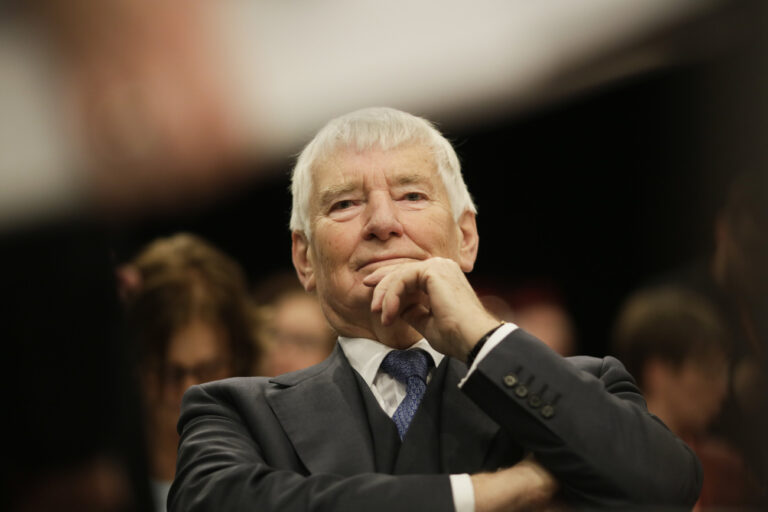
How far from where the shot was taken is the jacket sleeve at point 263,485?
4.58ft

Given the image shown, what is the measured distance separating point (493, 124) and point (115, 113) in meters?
0.99

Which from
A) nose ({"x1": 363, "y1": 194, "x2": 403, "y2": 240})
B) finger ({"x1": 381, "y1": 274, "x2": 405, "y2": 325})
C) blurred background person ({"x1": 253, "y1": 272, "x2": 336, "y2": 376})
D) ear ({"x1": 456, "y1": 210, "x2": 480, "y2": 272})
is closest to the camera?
finger ({"x1": 381, "y1": 274, "x2": 405, "y2": 325})

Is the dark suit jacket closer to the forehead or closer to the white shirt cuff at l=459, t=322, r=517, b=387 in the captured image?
the white shirt cuff at l=459, t=322, r=517, b=387

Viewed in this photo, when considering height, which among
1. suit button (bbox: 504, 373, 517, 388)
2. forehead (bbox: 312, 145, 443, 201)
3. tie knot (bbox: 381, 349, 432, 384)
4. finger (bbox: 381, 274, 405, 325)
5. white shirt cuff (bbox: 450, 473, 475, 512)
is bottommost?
white shirt cuff (bbox: 450, 473, 475, 512)

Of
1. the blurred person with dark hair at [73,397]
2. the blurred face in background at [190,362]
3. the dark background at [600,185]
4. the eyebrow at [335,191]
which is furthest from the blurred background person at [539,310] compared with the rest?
the blurred person with dark hair at [73,397]

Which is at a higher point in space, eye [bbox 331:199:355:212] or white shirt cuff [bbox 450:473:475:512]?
eye [bbox 331:199:355:212]

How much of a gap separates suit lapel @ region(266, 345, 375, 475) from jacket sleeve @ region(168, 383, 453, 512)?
0.19 feet

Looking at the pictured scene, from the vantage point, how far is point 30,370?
1.95 m

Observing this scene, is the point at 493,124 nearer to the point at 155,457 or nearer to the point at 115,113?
the point at 115,113

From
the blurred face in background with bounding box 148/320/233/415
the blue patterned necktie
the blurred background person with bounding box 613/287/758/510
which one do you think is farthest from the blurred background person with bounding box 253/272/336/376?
the blurred background person with bounding box 613/287/758/510

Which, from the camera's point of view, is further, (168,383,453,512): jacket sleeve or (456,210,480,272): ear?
(456,210,480,272): ear

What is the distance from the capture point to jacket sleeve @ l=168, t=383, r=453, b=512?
1396 mm

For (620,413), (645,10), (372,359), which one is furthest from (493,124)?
(620,413)

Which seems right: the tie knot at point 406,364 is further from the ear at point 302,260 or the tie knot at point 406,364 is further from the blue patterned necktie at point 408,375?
the ear at point 302,260
